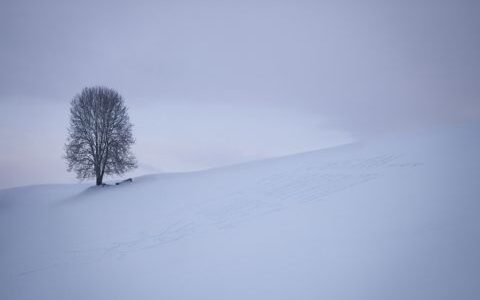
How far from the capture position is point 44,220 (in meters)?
13.2

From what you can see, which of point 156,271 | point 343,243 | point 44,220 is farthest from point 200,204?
point 44,220

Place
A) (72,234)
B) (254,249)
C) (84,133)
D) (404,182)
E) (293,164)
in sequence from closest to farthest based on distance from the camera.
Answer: (254,249), (404,182), (72,234), (293,164), (84,133)

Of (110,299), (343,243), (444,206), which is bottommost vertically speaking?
(110,299)

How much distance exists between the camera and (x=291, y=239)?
5.99m

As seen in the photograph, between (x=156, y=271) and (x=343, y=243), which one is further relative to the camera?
(x=156, y=271)

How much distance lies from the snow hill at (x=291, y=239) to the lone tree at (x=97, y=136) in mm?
8149

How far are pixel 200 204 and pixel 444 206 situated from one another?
8346 mm

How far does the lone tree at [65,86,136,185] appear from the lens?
65.4ft

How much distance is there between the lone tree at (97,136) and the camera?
19.9m

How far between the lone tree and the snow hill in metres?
8.15

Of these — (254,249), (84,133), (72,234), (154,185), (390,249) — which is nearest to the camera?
(390,249)

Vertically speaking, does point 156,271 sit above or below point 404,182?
below

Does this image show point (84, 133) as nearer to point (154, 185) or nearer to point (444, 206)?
point (154, 185)

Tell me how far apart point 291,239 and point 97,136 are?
1957cm
